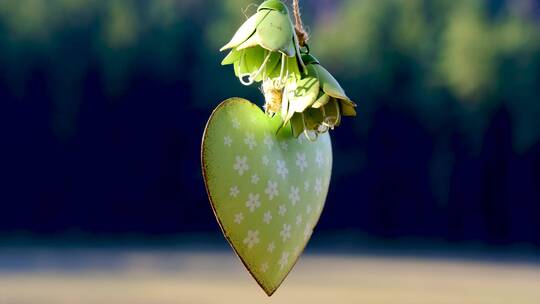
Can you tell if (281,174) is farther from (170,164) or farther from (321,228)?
(321,228)

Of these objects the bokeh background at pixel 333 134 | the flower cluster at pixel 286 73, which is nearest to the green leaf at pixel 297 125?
the flower cluster at pixel 286 73

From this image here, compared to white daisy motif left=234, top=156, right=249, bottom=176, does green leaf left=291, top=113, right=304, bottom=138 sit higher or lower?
higher

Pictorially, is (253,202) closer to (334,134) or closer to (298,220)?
(298,220)

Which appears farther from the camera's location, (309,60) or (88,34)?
(88,34)

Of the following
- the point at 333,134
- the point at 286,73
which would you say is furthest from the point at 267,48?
the point at 333,134

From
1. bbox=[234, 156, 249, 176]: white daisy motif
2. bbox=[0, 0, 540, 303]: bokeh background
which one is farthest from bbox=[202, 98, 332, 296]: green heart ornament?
bbox=[0, 0, 540, 303]: bokeh background

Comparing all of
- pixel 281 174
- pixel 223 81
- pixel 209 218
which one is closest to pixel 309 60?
pixel 281 174

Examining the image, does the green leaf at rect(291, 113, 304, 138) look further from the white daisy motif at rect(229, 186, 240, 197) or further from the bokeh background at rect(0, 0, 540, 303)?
the bokeh background at rect(0, 0, 540, 303)
